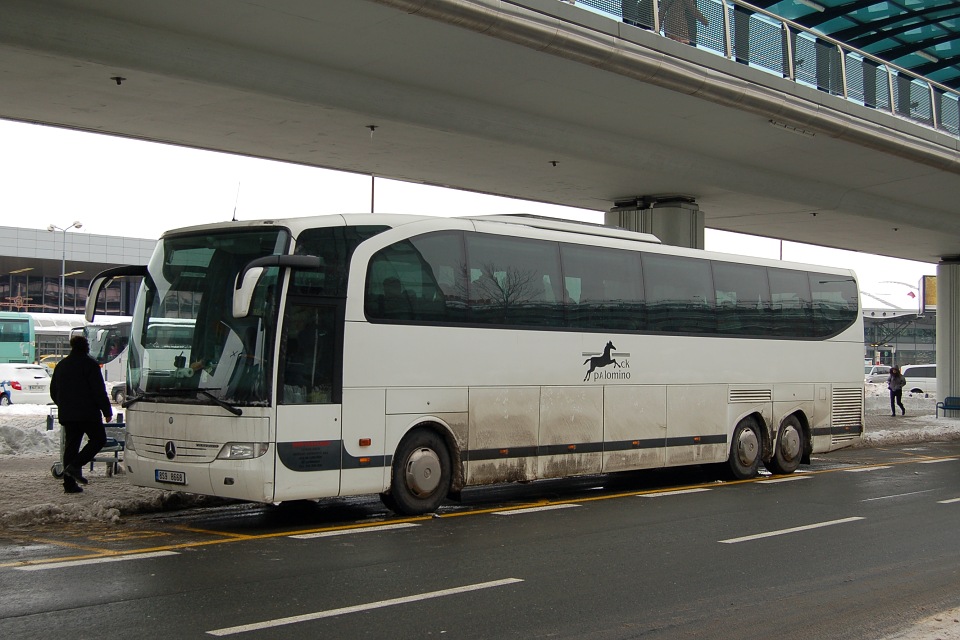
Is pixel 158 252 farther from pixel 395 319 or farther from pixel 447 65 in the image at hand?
pixel 447 65

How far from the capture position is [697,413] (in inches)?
642

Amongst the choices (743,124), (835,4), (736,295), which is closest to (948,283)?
(835,4)

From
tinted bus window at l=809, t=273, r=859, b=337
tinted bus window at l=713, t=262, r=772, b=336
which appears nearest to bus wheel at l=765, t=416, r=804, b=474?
tinted bus window at l=809, t=273, r=859, b=337

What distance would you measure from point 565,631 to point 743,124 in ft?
51.9

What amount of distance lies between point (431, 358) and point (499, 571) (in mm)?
4039

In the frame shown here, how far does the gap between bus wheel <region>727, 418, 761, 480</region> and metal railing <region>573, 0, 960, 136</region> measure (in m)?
6.71

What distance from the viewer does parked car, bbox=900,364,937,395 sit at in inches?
2361

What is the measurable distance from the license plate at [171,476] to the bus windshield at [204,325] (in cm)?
77

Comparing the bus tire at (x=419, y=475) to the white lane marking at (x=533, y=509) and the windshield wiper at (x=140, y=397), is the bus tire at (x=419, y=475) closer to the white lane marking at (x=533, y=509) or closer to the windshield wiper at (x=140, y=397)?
the white lane marking at (x=533, y=509)

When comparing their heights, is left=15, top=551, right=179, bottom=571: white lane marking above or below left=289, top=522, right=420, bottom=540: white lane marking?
above

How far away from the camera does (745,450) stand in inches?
680

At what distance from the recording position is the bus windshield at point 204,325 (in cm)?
1097

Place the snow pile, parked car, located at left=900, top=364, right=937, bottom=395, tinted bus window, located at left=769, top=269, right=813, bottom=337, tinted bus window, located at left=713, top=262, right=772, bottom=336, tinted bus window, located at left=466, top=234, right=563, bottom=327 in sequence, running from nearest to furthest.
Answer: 1. tinted bus window, located at left=466, top=234, right=563, bottom=327
2. tinted bus window, located at left=713, top=262, right=772, bottom=336
3. tinted bus window, located at left=769, top=269, right=813, bottom=337
4. the snow pile
5. parked car, located at left=900, top=364, right=937, bottom=395

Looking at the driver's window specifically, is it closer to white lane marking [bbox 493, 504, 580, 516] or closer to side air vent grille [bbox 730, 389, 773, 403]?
white lane marking [bbox 493, 504, 580, 516]
